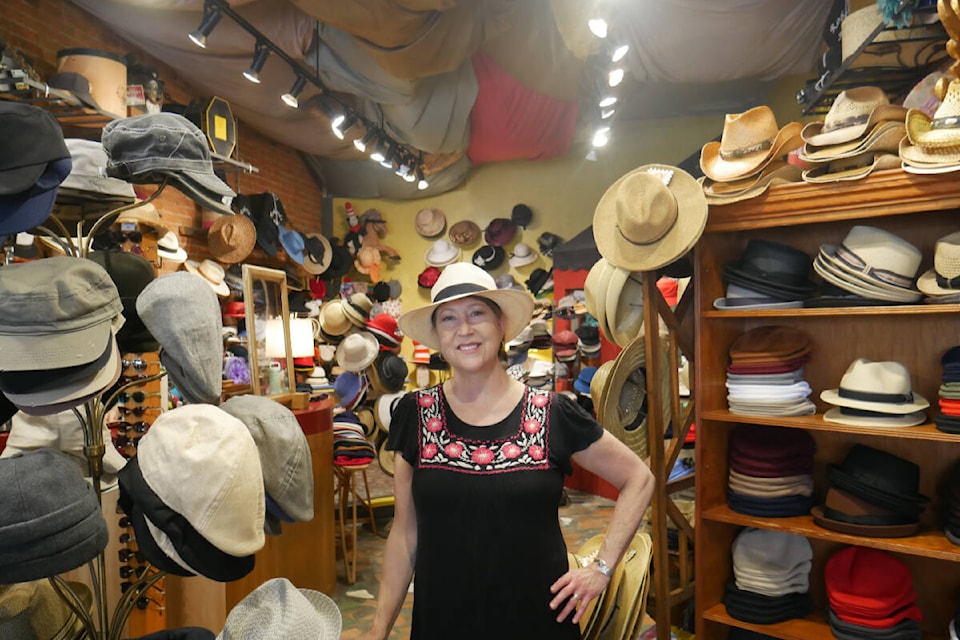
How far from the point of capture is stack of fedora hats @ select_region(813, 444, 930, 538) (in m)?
2.34

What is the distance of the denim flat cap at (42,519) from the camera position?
946 millimetres

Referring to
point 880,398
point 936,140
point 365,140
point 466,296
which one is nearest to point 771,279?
point 880,398

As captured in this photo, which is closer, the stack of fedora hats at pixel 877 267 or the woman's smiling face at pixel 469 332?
the woman's smiling face at pixel 469 332

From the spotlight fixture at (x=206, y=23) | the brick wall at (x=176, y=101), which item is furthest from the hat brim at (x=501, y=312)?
the brick wall at (x=176, y=101)

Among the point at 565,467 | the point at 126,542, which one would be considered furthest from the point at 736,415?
the point at 126,542

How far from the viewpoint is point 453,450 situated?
169cm

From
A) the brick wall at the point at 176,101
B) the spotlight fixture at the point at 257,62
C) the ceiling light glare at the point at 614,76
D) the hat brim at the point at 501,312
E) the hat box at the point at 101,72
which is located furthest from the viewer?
the ceiling light glare at the point at 614,76

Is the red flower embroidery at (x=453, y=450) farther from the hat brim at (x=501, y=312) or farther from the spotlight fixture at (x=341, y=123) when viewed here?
the spotlight fixture at (x=341, y=123)

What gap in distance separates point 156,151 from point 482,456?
105cm

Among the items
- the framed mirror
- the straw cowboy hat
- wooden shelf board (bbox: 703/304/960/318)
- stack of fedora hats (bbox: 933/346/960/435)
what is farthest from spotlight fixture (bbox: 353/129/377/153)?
stack of fedora hats (bbox: 933/346/960/435)

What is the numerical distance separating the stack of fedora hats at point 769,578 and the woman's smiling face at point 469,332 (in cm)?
168

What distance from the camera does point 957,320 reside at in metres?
2.48

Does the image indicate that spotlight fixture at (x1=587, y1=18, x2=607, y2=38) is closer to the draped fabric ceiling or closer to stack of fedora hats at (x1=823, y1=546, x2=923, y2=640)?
the draped fabric ceiling

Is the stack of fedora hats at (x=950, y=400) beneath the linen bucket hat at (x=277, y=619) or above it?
above
